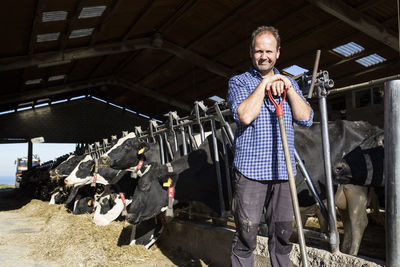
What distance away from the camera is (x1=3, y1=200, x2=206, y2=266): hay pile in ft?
14.9

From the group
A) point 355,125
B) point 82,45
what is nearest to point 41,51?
point 82,45

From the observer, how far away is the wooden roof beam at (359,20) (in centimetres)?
888

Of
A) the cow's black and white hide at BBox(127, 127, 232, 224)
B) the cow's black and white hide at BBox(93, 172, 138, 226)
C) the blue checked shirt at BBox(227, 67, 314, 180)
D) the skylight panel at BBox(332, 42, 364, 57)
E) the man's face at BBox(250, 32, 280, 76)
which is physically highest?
the skylight panel at BBox(332, 42, 364, 57)

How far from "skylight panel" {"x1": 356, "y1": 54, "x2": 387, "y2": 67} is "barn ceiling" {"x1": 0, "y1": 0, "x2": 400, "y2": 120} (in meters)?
0.09

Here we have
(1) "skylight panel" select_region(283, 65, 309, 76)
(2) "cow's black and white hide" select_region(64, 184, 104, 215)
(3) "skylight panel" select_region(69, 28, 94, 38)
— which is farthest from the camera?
(1) "skylight panel" select_region(283, 65, 309, 76)

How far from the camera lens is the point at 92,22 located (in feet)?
34.6

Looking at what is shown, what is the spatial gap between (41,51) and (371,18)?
9600mm

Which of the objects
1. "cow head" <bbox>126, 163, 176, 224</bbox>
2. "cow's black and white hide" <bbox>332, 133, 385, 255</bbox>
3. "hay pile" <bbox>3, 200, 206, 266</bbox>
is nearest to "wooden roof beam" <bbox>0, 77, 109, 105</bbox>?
"hay pile" <bbox>3, 200, 206, 266</bbox>

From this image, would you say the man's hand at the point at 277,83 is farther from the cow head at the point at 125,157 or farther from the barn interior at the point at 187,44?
the cow head at the point at 125,157

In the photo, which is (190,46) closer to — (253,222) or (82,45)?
(82,45)

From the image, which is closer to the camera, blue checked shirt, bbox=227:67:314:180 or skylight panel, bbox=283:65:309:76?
blue checked shirt, bbox=227:67:314:180

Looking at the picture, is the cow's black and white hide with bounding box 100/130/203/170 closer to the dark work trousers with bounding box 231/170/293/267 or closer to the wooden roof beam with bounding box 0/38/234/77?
the dark work trousers with bounding box 231/170/293/267

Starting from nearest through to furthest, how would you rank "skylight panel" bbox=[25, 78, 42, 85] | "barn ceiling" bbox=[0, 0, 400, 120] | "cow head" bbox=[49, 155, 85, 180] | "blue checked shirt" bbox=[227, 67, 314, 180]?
"blue checked shirt" bbox=[227, 67, 314, 180] → "barn ceiling" bbox=[0, 0, 400, 120] → "cow head" bbox=[49, 155, 85, 180] → "skylight panel" bbox=[25, 78, 42, 85]

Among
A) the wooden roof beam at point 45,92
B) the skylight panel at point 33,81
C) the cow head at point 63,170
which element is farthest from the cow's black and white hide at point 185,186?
the wooden roof beam at point 45,92
